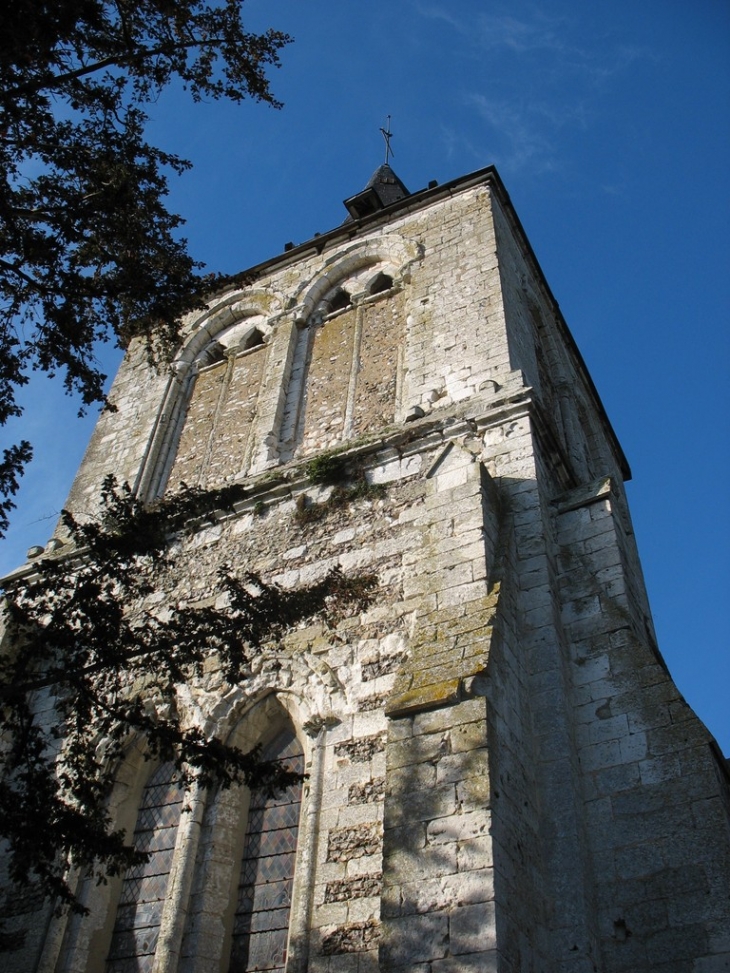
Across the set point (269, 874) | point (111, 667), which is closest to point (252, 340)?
point (111, 667)

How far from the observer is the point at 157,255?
775 cm

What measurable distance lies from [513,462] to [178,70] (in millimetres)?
4320

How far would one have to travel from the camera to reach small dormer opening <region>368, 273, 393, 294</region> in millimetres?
13086

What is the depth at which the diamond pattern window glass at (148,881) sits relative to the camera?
699cm

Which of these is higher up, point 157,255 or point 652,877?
point 157,255

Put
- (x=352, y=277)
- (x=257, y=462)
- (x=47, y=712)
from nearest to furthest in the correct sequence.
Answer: (x=47, y=712) < (x=257, y=462) < (x=352, y=277)

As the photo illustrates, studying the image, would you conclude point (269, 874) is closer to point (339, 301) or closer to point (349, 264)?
point (339, 301)

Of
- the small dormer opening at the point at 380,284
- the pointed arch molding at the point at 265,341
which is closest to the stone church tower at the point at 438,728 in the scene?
the pointed arch molding at the point at 265,341

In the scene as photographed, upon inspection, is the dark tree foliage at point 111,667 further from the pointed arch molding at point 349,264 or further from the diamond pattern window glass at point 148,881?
the pointed arch molding at point 349,264

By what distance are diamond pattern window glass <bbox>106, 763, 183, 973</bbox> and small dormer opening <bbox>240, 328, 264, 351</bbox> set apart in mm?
6965

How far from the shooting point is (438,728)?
19.2 feet

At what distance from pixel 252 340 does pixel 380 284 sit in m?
2.02

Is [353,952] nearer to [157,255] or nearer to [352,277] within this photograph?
[157,255]

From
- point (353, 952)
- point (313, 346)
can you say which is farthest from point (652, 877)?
point (313, 346)
